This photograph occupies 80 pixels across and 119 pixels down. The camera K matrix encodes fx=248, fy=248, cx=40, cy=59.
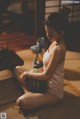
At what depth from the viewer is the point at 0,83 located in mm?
3273

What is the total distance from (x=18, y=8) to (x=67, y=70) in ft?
5.19

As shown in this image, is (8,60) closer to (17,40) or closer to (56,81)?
(56,81)

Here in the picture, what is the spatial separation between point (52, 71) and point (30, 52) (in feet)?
6.58

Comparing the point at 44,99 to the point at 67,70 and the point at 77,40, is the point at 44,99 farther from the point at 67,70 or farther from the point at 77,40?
the point at 77,40

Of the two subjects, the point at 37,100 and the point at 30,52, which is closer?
the point at 37,100

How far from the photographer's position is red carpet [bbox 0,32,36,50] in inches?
180

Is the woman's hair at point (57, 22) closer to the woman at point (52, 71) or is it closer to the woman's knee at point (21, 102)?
the woman at point (52, 71)

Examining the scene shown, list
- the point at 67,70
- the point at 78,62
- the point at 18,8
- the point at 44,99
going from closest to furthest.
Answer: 1. the point at 44,99
2. the point at 67,70
3. the point at 78,62
4. the point at 18,8

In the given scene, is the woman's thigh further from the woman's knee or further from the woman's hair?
the woman's hair

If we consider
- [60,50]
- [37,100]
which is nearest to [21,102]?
[37,100]

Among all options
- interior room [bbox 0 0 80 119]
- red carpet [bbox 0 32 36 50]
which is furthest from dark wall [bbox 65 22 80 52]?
red carpet [bbox 0 32 36 50]

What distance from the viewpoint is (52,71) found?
7.90 feet

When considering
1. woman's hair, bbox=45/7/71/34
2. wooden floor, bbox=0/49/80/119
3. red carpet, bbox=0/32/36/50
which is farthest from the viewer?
red carpet, bbox=0/32/36/50

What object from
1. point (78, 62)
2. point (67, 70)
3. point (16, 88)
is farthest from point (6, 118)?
point (78, 62)
